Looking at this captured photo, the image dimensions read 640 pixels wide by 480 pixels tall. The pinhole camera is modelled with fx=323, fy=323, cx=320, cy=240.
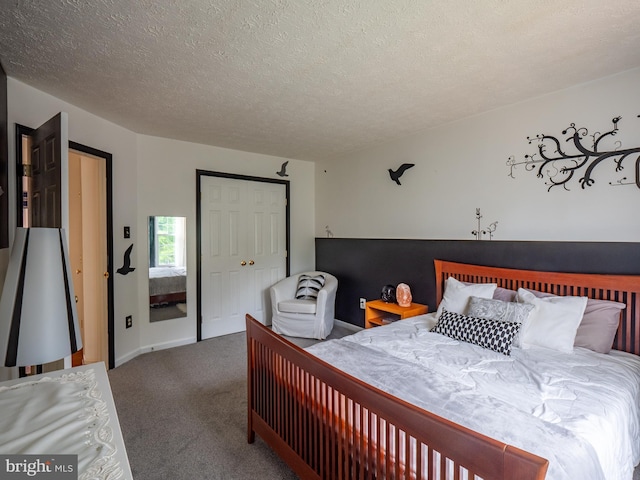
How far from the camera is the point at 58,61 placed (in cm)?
202

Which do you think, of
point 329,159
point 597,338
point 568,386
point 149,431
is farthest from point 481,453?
point 329,159

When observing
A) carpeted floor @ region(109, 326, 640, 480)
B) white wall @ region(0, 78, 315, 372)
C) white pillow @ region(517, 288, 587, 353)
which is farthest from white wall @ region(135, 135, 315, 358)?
white pillow @ region(517, 288, 587, 353)

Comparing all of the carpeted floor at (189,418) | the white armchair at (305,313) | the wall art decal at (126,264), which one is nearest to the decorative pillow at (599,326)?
→ the carpeted floor at (189,418)

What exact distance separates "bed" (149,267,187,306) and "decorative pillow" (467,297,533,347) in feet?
10.4

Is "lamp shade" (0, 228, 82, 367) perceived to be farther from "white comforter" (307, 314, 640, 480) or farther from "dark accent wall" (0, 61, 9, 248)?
"white comforter" (307, 314, 640, 480)

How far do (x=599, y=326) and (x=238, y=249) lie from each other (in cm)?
374

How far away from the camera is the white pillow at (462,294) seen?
262cm

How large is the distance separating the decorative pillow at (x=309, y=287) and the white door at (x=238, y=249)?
510 mm

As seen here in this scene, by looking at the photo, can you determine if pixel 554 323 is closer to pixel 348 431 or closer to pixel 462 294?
pixel 462 294

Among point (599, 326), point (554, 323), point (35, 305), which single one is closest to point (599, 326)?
point (599, 326)

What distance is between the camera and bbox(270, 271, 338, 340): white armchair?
3988 mm

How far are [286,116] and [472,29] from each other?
Result: 174 centimetres

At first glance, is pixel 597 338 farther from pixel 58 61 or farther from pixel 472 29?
pixel 58 61

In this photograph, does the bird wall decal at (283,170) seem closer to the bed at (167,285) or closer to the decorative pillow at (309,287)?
the decorative pillow at (309,287)
